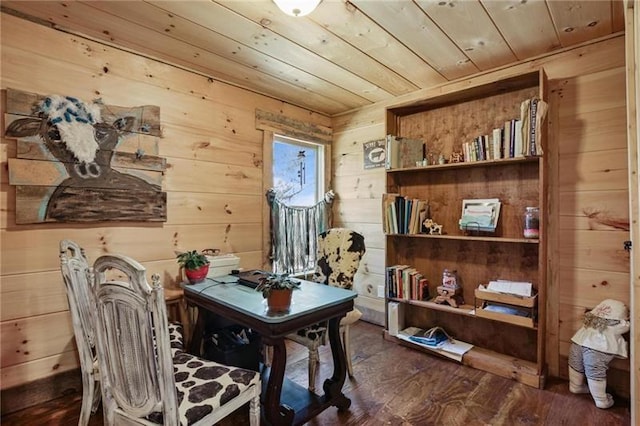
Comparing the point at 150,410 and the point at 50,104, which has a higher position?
the point at 50,104

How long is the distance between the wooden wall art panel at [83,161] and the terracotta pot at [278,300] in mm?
1271

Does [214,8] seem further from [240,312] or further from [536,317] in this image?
[536,317]

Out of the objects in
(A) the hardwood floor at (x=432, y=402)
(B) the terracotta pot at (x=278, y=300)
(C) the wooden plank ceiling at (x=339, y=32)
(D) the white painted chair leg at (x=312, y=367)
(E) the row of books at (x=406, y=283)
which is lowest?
(A) the hardwood floor at (x=432, y=402)

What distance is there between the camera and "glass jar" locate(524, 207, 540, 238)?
2.17m

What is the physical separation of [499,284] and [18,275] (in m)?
3.07

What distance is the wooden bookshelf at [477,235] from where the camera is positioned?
2244 mm

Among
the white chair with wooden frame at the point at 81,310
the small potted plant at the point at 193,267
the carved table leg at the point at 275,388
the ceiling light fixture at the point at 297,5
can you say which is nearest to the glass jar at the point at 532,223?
the carved table leg at the point at 275,388

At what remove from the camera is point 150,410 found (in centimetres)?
117

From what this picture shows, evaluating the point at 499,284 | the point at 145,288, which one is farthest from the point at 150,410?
the point at 499,284

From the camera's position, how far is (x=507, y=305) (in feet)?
7.57

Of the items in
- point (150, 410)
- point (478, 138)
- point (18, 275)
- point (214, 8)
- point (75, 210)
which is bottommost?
point (150, 410)

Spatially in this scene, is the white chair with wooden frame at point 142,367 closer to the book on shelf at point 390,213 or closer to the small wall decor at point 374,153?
the book on shelf at point 390,213

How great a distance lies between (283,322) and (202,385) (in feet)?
1.35

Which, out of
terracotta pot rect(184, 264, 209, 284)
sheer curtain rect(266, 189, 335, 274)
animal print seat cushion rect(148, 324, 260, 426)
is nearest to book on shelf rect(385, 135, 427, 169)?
sheer curtain rect(266, 189, 335, 274)
